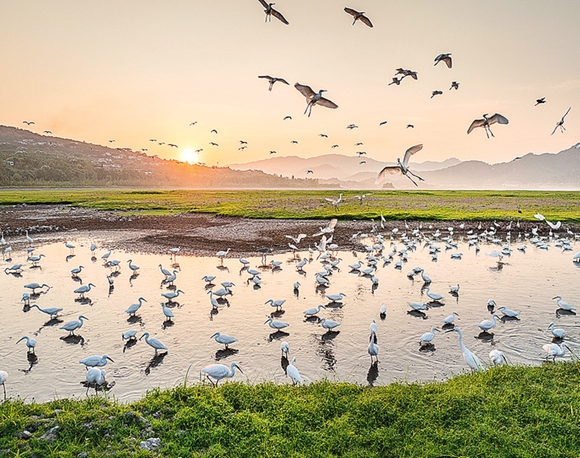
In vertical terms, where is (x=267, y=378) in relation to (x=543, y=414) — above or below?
below

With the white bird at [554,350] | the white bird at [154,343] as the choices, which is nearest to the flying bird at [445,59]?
the white bird at [554,350]

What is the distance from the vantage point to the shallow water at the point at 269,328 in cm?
856

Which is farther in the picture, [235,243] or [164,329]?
[235,243]

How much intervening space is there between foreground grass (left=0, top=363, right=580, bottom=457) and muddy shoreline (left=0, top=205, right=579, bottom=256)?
51.2 feet

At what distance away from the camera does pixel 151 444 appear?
18.3 feet

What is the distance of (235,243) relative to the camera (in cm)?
2508

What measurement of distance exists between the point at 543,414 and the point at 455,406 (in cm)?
129

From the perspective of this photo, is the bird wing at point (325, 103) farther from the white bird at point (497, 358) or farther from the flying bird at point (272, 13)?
the white bird at point (497, 358)

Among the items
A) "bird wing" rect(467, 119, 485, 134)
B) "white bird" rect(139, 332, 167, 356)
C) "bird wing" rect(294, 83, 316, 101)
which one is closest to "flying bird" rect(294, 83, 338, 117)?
"bird wing" rect(294, 83, 316, 101)

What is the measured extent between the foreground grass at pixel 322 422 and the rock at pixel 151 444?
0.24 ft

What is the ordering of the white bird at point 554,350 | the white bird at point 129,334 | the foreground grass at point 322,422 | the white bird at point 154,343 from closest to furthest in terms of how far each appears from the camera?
1. the foreground grass at point 322,422
2. the white bird at point 554,350
3. the white bird at point 154,343
4. the white bird at point 129,334

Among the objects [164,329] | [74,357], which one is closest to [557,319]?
[164,329]

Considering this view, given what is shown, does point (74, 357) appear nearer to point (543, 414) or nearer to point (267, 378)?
point (267, 378)

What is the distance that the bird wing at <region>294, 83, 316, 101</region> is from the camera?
12.4m
